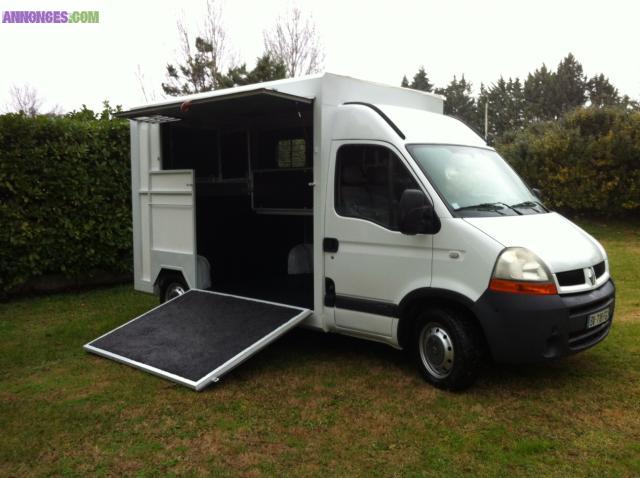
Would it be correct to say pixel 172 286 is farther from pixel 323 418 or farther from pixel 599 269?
pixel 599 269

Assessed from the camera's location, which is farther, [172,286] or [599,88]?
[599,88]

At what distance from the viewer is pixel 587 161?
45.9ft

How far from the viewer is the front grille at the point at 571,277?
Answer: 4.33 metres

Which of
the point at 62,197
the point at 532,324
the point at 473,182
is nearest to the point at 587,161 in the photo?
the point at 473,182

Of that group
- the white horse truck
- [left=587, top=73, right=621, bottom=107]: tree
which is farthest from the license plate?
[left=587, top=73, right=621, bottom=107]: tree

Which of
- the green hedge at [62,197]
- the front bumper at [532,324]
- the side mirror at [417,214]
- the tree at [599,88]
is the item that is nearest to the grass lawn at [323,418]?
the front bumper at [532,324]

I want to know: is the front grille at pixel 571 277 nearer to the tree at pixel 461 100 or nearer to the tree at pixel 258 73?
the tree at pixel 258 73

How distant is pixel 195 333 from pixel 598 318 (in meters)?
3.71

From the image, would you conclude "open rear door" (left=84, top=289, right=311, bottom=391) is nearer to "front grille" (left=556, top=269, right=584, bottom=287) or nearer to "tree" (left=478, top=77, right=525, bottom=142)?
"front grille" (left=556, top=269, right=584, bottom=287)

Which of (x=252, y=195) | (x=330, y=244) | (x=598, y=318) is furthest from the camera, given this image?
(x=252, y=195)

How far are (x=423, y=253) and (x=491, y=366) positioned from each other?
1389mm

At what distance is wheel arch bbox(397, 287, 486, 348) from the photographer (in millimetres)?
4496

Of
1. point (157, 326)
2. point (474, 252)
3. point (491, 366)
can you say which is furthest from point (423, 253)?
point (157, 326)

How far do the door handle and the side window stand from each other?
0.88 feet
